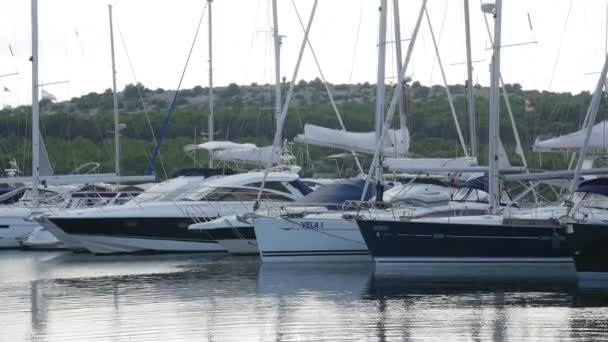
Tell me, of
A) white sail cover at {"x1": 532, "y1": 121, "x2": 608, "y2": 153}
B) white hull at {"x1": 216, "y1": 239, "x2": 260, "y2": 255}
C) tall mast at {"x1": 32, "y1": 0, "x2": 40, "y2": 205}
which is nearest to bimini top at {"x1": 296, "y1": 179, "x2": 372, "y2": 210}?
white hull at {"x1": 216, "y1": 239, "x2": 260, "y2": 255}

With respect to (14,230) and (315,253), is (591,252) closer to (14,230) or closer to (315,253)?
(315,253)

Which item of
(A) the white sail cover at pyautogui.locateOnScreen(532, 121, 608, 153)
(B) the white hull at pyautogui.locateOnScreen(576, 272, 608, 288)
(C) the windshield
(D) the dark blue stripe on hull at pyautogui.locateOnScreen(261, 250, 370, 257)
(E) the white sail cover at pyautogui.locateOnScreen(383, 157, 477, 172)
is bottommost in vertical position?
(B) the white hull at pyautogui.locateOnScreen(576, 272, 608, 288)

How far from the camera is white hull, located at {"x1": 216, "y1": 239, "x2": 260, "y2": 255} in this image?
1155 inches

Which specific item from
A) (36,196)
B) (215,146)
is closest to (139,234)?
(36,196)

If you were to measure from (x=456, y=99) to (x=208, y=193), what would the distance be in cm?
4403

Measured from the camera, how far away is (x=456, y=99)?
73.1 metres

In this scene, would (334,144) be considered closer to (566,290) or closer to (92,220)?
(92,220)

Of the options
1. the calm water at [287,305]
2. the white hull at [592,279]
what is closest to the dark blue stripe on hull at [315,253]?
the calm water at [287,305]

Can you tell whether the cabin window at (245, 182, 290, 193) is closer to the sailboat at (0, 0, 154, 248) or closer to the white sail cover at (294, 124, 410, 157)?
the white sail cover at (294, 124, 410, 157)

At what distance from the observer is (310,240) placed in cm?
2597

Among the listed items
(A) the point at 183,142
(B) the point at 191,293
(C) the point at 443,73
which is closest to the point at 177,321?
(B) the point at 191,293

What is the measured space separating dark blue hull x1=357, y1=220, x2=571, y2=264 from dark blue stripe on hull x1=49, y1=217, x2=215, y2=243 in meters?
6.74

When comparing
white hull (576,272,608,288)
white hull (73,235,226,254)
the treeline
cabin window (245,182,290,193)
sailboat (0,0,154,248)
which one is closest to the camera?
white hull (576,272,608,288)

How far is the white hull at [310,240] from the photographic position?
25812 mm
